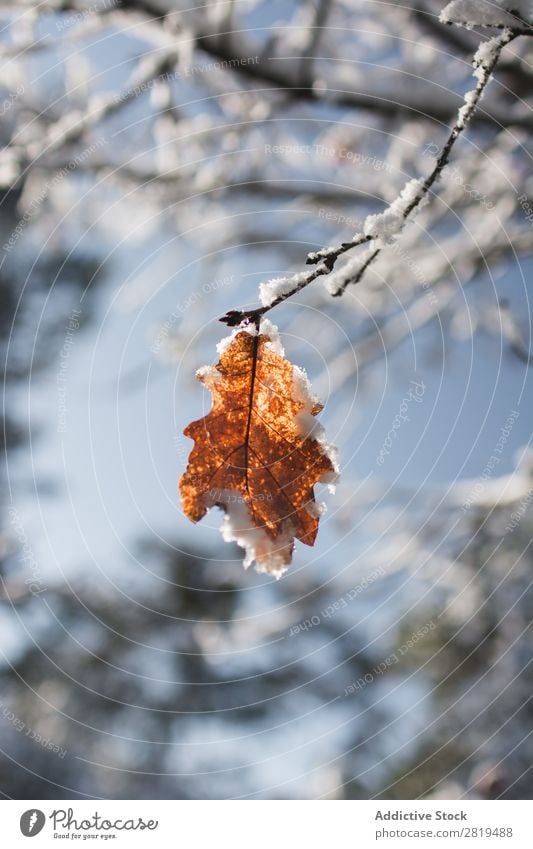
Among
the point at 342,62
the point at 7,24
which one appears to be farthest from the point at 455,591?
the point at 7,24

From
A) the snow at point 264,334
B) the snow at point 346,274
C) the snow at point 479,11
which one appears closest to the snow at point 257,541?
the snow at point 264,334

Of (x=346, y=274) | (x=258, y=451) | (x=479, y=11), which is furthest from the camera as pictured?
(x=258, y=451)

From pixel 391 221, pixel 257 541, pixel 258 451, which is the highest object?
pixel 391 221

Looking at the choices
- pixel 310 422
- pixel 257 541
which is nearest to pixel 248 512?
pixel 257 541

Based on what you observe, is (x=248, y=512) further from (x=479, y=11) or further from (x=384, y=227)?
(x=479, y=11)

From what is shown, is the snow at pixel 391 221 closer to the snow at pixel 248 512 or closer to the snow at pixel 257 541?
the snow at pixel 248 512

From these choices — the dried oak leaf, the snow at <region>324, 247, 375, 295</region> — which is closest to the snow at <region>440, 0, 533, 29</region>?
the snow at <region>324, 247, 375, 295</region>

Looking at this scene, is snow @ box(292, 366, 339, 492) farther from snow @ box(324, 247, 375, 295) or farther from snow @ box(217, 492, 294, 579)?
snow @ box(324, 247, 375, 295)
